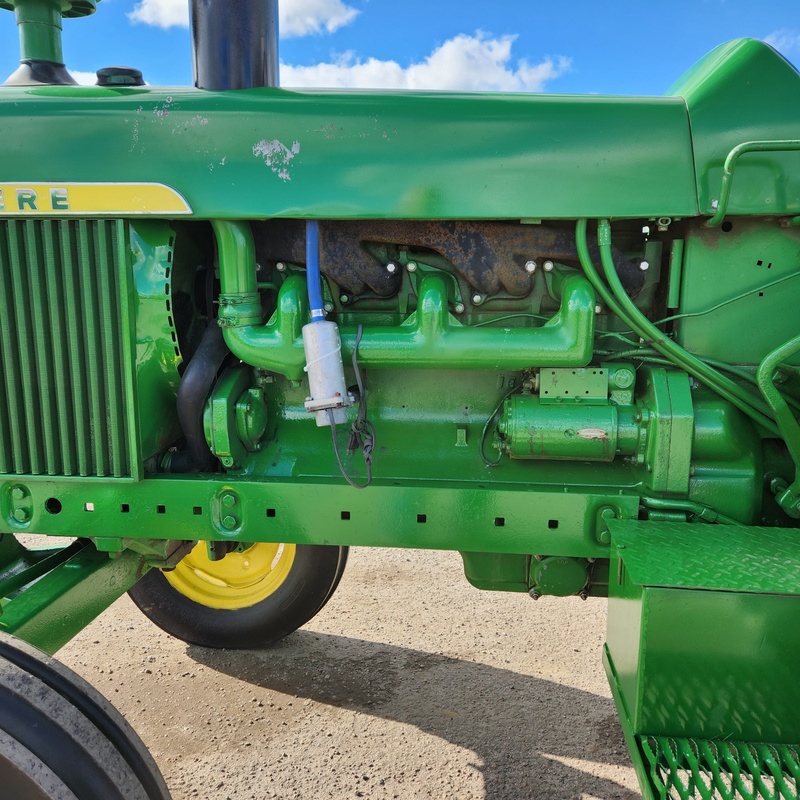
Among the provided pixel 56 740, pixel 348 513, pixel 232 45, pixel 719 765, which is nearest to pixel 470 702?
pixel 348 513

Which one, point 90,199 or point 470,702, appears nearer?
point 90,199

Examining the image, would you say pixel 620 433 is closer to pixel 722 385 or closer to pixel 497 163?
pixel 722 385

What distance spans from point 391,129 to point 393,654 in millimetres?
1958

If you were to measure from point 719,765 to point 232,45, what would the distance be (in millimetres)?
1915

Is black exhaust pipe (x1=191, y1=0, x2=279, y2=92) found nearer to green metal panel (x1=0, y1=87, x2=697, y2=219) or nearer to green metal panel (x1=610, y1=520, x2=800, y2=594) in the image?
green metal panel (x1=0, y1=87, x2=697, y2=219)

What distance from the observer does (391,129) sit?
1666 millimetres

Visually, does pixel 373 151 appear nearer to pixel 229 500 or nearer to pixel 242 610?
pixel 229 500

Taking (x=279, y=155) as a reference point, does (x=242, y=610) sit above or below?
below

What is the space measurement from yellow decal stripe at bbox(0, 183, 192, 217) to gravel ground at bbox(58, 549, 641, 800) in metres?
1.62

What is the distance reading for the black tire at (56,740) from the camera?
1.34 meters

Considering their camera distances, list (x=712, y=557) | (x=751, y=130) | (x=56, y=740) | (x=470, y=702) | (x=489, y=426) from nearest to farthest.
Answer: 1. (x=56, y=740)
2. (x=712, y=557)
3. (x=751, y=130)
4. (x=489, y=426)
5. (x=470, y=702)

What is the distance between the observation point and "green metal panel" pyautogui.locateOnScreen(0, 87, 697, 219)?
1650 millimetres

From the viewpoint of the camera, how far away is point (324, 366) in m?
1.70

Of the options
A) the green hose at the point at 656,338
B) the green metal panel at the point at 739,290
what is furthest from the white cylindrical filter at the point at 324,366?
the green metal panel at the point at 739,290
